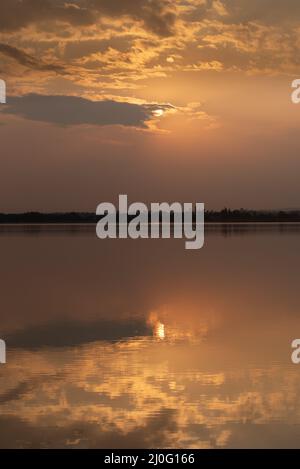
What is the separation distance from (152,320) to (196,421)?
28.9 ft

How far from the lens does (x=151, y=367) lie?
488 inches

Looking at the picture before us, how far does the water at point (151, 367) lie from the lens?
9078 mm

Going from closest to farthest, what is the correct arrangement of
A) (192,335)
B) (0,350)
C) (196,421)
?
(196,421), (0,350), (192,335)

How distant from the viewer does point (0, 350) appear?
1420 centimetres

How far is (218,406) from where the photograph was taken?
10102 millimetres

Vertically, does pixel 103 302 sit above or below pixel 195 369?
above

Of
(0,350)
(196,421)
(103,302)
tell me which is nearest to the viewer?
(196,421)

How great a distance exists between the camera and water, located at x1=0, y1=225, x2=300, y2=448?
9078 mm

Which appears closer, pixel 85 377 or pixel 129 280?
pixel 85 377
